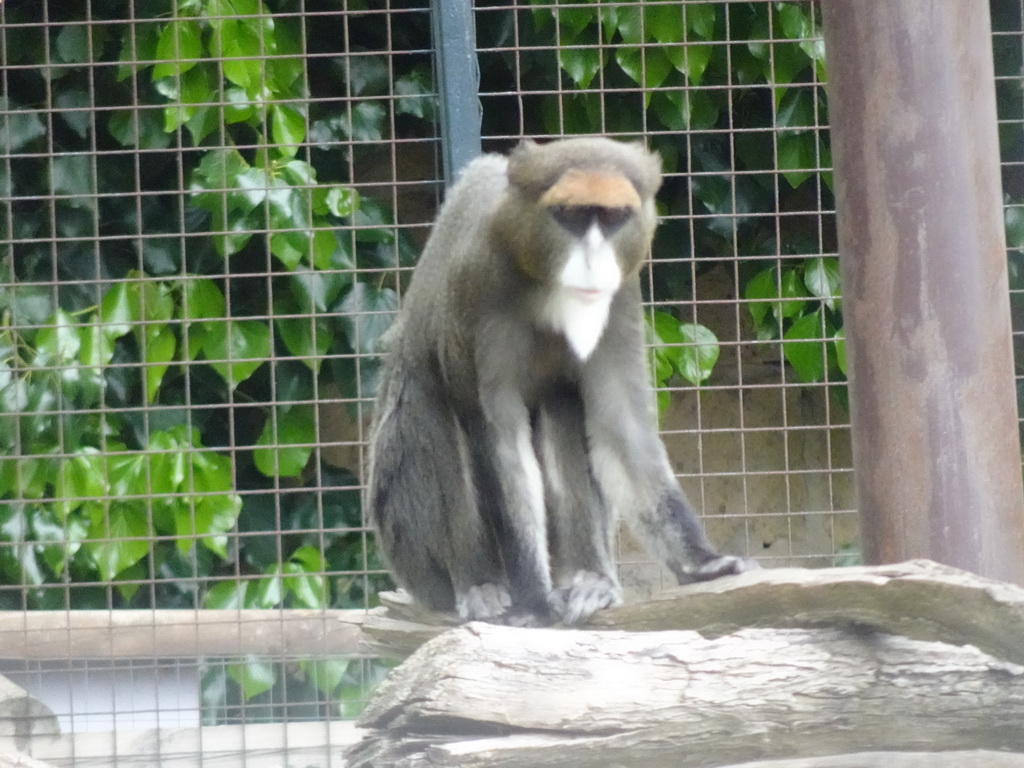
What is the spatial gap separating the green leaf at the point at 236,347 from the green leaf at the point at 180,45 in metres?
0.99

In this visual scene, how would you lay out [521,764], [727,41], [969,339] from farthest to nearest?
[727,41] → [969,339] → [521,764]

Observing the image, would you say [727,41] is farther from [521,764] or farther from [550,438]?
[521,764]

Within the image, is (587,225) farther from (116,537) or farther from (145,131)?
(145,131)

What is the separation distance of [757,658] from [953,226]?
1.52 meters

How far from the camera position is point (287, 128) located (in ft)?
16.6

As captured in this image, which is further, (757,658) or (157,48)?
(157,48)

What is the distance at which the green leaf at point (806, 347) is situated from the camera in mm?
5375

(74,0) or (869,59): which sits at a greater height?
(74,0)

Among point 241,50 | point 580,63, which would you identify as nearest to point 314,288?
point 241,50

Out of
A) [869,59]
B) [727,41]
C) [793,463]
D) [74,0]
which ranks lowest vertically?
[793,463]

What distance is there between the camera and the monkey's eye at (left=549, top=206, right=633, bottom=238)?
10.5 ft

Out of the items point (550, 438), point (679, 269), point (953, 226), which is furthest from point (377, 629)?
point (679, 269)

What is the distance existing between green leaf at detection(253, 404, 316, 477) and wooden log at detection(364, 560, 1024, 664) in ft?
8.06

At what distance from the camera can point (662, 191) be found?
585cm
